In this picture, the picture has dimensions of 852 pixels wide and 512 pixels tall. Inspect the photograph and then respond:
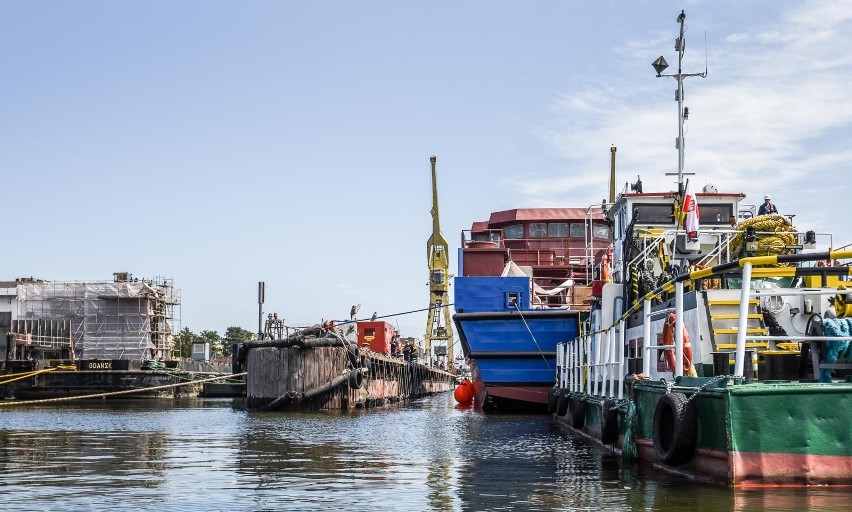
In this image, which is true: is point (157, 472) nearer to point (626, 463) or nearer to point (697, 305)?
point (626, 463)

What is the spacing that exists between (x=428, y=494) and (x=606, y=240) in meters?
25.2

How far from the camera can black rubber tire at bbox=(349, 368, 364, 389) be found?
3231 cm

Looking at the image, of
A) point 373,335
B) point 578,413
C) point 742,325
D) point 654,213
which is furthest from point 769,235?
point 373,335

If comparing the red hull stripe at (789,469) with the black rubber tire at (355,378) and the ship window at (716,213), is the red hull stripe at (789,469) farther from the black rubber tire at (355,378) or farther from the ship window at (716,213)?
the black rubber tire at (355,378)

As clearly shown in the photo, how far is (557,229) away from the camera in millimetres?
36875

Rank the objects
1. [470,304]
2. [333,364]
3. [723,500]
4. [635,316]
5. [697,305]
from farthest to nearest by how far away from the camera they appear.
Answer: [333,364] < [470,304] < [635,316] < [697,305] < [723,500]

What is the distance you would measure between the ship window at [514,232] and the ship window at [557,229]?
1.00m

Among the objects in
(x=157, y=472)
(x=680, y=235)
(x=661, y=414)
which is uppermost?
(x=680, y=235)

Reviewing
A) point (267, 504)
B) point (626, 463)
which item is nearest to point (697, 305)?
point (626, 463)

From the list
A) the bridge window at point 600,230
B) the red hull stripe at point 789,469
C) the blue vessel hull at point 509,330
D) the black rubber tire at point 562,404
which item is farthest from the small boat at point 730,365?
the bridge window at point 600,230

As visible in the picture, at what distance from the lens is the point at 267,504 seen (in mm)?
10539

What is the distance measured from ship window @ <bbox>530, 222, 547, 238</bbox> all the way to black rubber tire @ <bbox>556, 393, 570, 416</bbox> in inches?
546

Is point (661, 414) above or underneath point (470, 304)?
underneath

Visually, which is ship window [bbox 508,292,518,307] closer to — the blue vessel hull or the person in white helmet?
the blue vessel hull
